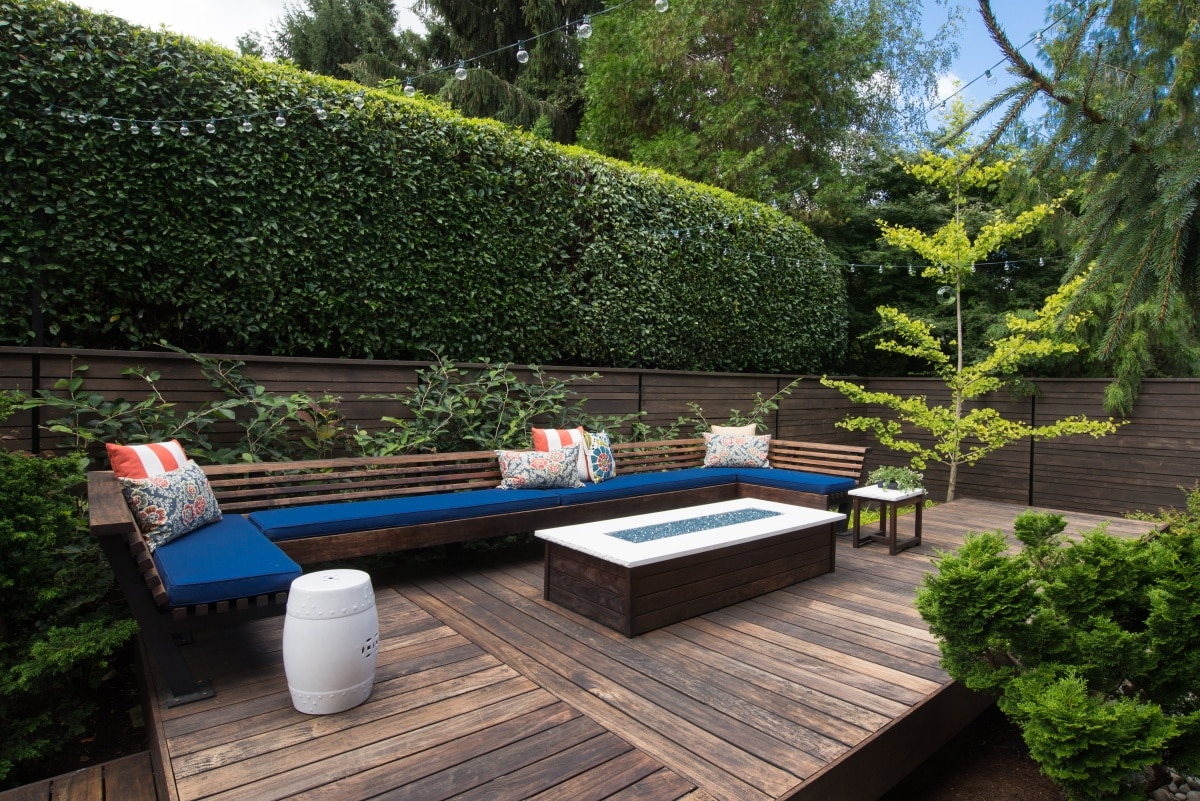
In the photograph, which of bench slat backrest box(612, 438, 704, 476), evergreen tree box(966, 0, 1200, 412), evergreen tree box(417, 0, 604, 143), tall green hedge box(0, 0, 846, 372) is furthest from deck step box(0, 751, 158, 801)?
evergreen tree box(417, 0, 604, 143)

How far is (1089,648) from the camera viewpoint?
187 centimetres

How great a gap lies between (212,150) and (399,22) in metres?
10.4

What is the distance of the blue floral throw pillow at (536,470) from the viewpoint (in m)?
4.43

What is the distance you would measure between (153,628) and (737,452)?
448 cm

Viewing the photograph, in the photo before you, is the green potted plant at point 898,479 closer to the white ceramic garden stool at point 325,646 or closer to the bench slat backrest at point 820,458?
the bench slat backrest at point 820,458

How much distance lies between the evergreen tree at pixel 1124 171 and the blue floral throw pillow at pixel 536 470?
3.26m

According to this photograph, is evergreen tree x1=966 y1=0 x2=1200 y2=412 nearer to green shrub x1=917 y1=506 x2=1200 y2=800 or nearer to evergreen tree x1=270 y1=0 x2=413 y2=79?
green shrub x1=917 y1=506 x2=1200 y2=800

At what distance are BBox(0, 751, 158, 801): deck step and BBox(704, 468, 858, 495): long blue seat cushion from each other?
419cm

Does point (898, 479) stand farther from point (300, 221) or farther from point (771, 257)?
point (300, 221)

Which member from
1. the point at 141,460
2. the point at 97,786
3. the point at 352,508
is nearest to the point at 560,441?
the point at 352,508

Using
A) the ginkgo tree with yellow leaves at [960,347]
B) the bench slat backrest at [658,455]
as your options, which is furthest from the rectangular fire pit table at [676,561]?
the ginkgo tree with yellow leaves at [960,347]

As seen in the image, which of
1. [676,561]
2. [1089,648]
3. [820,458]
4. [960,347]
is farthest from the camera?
[960,347]

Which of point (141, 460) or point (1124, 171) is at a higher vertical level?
point (1124, 171)

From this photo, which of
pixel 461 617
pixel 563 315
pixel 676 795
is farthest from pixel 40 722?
pixel 563 315
